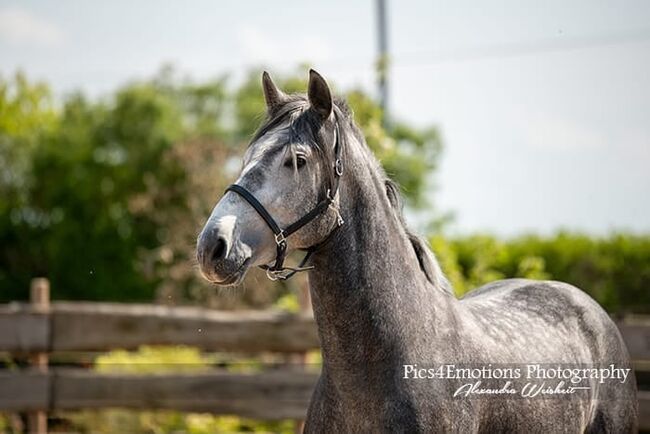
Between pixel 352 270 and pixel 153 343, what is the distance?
14.6 feet

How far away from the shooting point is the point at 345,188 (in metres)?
3.15

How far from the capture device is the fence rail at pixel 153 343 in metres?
7.03

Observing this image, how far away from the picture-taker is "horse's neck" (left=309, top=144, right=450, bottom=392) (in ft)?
10.2

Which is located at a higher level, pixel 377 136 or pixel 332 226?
pixel 377 136

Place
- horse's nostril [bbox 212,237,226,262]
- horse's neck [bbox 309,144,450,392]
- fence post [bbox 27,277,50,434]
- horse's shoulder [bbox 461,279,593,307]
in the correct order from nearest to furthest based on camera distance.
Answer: horse's nostril [bbox 212,237,226,262], horse's neck [bbox 309,144,450,392], horse's shoulder [bbox 461,279,593,307], fence post [bbox 27,277,50,434]

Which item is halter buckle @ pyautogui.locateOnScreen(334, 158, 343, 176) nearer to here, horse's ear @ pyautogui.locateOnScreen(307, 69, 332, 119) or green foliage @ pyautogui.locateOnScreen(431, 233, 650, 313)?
horse's ear @ pyautogui.locateOnScreen(307, 69, 332, 119)

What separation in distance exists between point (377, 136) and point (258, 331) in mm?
1956

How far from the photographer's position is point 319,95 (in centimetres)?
309

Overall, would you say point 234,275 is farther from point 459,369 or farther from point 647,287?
point 647,287

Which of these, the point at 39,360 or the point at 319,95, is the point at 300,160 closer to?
the point at 319,95

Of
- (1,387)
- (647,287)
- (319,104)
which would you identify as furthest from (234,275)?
(647,287)

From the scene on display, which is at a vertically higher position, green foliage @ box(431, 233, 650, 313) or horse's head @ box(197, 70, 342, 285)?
horse's head @ box(197, 70, 342, 285)
